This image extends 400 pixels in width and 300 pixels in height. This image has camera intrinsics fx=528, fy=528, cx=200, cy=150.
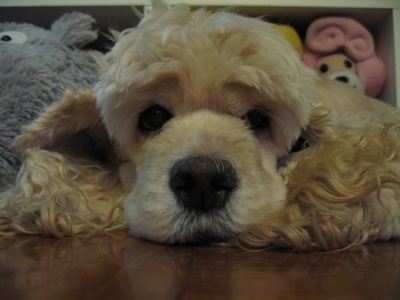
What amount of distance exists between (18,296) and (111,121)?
0.51 metres

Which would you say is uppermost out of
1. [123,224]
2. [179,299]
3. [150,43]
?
A: [150,43]

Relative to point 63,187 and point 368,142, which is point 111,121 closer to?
point 63,187

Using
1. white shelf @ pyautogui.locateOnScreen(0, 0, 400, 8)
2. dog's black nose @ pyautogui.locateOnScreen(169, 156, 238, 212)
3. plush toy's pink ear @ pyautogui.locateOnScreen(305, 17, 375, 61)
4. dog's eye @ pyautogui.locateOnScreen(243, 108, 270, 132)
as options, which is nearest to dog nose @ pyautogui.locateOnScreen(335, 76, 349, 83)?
plush toy's pink ear @ pyautogui.locateOnScreen(305, 17, 375, 61)

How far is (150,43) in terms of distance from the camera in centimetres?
88

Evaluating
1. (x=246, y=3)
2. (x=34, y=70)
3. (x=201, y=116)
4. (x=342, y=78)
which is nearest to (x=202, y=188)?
(x=201, y=116)

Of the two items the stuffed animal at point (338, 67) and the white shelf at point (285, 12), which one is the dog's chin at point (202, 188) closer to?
the white shelf at point (285, 12)

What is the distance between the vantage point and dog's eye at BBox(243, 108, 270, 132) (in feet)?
3.04

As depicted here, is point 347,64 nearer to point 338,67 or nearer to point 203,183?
point 338,67

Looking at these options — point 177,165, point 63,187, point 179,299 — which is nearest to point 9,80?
point 63,187

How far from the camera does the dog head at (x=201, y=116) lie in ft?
2.52

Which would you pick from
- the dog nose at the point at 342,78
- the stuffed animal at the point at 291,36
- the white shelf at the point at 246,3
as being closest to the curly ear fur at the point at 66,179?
the white shelf at the point at 246,3

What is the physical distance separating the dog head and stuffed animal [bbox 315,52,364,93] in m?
0.85

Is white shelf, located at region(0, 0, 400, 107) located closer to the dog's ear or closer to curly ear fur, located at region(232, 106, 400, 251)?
the dog's ear

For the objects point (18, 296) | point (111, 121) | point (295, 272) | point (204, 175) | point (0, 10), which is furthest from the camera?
point (0, 10)
